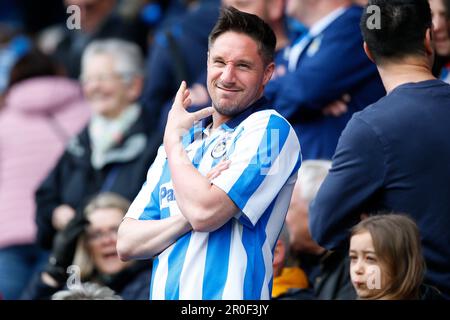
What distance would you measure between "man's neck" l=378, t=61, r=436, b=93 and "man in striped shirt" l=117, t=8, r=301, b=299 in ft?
2.14

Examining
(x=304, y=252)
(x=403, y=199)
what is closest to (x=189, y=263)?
(x=403, y=199)

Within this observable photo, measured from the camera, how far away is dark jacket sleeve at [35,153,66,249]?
A: 7980 millimetres

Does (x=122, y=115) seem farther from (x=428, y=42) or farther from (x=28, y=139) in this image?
(x=428, y=42)

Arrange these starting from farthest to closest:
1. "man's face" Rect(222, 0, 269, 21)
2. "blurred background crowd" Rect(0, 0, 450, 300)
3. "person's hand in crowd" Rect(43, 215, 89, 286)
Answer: "man's face" Rect(222, 0, 269, 21) < "person's hand in crowd" Rect(43, 215, 89, 286) < "blurred background crowd" Rect(0, 0, 450, 300)

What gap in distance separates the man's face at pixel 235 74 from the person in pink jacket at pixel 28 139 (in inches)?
152

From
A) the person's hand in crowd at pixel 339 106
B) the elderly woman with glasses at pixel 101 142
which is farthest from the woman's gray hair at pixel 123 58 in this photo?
the person's hand in crowd at pixel 339 106

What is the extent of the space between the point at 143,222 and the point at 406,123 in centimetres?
120

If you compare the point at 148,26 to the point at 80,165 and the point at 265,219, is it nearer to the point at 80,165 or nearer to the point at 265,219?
the point at 80,165

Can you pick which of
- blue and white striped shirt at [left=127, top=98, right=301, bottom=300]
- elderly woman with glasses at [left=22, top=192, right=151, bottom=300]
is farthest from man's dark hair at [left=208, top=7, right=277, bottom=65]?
elderly woman with glasses at [left=22, top=192, right=151, bottom=300]

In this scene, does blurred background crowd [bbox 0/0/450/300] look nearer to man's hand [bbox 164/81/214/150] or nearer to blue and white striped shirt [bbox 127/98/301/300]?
blue and white striped shirt [bbox 127/98/301/300]

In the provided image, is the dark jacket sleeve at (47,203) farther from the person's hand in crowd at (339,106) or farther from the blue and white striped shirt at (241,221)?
the blue and white striped shirt at (241,221)

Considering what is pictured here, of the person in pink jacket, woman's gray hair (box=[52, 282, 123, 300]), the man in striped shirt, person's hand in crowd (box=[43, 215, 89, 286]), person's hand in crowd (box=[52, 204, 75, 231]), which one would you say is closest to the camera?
the man in striped shirt

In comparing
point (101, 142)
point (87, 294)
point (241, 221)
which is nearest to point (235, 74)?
point (241, 221)

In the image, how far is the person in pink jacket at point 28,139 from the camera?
8367 mm
